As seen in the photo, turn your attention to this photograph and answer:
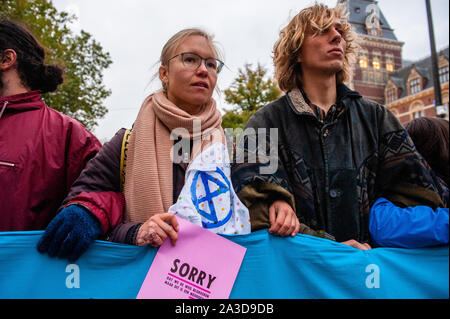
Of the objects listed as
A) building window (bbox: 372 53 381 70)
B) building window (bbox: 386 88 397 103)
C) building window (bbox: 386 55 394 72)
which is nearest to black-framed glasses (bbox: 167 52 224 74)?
building window (bbox: 386 88 397 103)

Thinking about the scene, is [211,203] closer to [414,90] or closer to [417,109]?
[417,109]

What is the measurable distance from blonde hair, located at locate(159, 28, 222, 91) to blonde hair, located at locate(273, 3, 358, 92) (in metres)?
0.43

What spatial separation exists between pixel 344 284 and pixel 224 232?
59 cm

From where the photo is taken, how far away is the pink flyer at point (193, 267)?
5.08ft

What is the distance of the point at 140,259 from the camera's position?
63.7 inches

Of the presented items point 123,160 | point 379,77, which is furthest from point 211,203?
point 379,77

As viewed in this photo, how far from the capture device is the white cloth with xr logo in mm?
1647

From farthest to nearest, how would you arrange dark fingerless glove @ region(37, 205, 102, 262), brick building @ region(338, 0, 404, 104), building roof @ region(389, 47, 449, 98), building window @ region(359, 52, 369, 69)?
brick building @ region(338, 0, 404, 104) → building window @ region(359, 52, 369, 69) → building roof @ region(389, 47, 449, 98) → dark fingerless glove @ region(37, 205, 102, 262)

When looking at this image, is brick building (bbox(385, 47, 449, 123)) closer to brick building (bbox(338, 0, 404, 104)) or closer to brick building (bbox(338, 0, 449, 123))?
brick building (bbox(338, 0, 449, 123))

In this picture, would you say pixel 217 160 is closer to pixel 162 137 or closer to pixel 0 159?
pixel 162 137

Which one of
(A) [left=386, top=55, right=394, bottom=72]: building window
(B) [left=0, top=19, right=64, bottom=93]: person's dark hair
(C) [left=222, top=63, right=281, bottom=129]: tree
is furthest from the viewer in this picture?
(A) [left=386, top=55, right=394, bottom=72]: building window

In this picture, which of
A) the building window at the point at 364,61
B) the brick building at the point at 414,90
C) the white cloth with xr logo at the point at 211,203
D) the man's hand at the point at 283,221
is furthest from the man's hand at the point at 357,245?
the building window at the point at 364,61

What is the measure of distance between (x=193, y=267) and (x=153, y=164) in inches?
22.4

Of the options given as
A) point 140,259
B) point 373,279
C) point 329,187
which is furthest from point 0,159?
point 373,279
